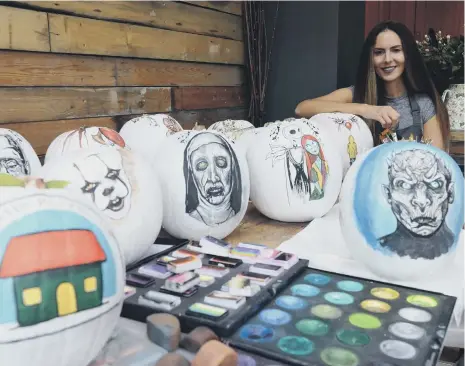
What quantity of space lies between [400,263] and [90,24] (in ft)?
4.71

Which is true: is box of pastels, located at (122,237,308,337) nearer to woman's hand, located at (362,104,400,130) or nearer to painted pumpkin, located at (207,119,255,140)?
painted pumpkin, located at (207,119,255,140)

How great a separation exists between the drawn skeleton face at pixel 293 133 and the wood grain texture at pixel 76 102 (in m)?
0.89

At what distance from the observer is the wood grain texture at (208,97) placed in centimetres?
232

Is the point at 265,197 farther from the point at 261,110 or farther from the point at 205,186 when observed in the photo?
the point at 261,110

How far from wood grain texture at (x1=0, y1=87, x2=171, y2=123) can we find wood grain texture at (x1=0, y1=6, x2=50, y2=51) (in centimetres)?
14

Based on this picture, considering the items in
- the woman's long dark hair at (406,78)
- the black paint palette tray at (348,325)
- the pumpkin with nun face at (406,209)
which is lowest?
the black paint palette tray at (348,325)

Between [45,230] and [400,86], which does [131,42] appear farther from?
[45,230]

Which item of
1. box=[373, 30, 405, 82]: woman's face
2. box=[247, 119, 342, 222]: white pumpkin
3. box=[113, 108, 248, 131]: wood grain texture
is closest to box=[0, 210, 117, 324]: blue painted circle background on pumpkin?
box=[247, 119, 342, 222]: white pumpkin

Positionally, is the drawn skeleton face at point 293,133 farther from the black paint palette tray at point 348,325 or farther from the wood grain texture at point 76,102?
the wood grain texture at point 76,102

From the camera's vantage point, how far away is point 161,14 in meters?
2.16

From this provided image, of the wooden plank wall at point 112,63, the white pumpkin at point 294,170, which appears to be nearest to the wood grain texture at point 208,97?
the wooden plank wall at point 112,63

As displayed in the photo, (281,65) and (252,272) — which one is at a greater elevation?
(281,65)

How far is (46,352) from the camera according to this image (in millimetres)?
520

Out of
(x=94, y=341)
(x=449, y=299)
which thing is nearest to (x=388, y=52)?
(x=449, y=299)
